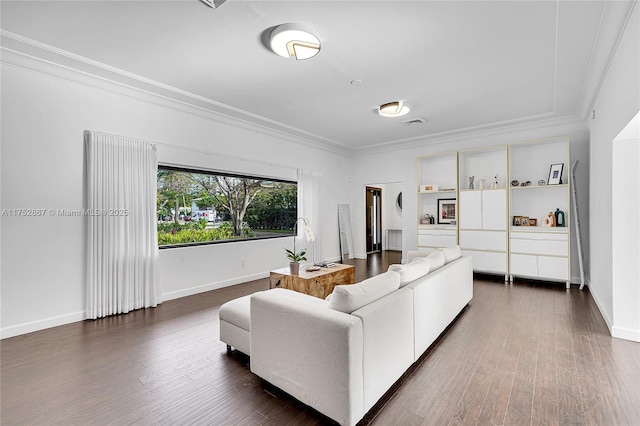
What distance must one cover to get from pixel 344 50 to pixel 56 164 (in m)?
3.42

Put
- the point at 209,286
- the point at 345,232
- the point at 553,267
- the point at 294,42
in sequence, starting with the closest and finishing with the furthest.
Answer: the point at 294,42 < the point at 209,286 < the point at 553,267 < the point at 345,232

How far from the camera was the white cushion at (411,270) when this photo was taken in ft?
8.41

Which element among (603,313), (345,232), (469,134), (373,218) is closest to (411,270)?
(603,313)

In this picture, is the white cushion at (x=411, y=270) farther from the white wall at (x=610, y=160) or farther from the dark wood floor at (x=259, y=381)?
the white wall at (x=610, y=160)

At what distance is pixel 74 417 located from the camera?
1.93 metres

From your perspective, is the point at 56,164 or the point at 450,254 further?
the point at 450,254

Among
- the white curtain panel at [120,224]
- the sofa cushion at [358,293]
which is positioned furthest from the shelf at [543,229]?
the white curtain panel at [120,224]

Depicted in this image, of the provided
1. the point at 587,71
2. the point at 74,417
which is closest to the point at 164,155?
the point at 74,417

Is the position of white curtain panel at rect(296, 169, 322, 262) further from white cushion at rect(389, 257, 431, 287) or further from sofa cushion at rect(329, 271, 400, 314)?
sofa cushion at rect(329, 271, 400, 314)

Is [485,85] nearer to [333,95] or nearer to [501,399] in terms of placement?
[333,95]

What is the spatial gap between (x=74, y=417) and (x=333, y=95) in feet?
13.7

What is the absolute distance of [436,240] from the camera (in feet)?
20.7

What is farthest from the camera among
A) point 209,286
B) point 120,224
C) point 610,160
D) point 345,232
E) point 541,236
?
Answer: point 345,232

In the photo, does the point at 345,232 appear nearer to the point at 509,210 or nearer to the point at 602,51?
the point at 509,210
